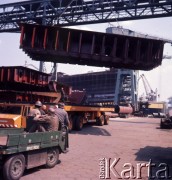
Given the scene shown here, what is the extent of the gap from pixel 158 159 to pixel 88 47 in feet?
33.2

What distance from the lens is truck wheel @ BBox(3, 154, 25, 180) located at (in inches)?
251

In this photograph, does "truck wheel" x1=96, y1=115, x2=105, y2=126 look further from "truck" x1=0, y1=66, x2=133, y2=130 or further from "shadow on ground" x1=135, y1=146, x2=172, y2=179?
"shadow on ground" x1=135, y1=146, x2=172, y2=179

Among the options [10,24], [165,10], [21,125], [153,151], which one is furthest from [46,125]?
[10,24]

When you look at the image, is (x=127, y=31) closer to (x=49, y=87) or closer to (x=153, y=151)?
(x=49, y=87)

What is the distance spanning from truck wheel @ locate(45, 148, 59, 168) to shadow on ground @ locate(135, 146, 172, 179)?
2999 mm

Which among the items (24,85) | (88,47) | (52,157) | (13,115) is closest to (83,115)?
(24,85)

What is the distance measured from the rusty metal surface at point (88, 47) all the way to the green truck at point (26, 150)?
10.0m

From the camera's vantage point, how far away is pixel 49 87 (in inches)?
786

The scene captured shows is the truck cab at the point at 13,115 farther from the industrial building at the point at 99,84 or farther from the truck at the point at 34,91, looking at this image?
the industrial building at the point at 99,84

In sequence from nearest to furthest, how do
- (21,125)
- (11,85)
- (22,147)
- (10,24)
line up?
(22,147) < (21,125) < (11,85) < (10,24)

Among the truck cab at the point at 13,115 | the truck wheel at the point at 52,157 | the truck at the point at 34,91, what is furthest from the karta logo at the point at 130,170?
the truck at the point at 34,91

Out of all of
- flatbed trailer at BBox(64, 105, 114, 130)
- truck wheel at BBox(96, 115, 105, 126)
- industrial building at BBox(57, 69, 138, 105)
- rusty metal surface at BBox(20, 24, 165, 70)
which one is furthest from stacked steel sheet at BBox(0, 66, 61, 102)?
industrial building at BBox(57, 69, 138, 105)

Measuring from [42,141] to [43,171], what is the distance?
97 centimetres

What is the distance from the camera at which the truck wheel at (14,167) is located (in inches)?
251
